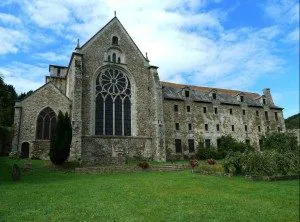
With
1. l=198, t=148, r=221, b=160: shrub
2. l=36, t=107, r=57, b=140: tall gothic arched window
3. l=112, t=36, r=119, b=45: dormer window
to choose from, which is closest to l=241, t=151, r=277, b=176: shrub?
l=198, t=148, r=221, b=160: shrub

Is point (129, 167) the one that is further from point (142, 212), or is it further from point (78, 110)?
point (142, 212)

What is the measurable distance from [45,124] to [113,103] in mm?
7474

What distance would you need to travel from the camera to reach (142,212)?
10.6m

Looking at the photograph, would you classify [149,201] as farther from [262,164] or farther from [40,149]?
[40,149]

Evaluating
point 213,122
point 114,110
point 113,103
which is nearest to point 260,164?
point 114,110

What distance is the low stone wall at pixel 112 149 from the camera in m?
29.6

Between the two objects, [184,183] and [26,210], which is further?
[184,183]

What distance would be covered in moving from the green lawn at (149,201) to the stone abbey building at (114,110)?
1185cm

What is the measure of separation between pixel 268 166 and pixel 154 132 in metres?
14.3

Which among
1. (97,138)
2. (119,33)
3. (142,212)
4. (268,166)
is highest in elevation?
(119,33)

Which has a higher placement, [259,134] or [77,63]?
[77,63]

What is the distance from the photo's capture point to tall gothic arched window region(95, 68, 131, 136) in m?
31.5

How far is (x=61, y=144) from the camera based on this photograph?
24.3 metres

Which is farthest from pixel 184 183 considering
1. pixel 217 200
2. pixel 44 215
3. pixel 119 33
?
pixel 119 33
